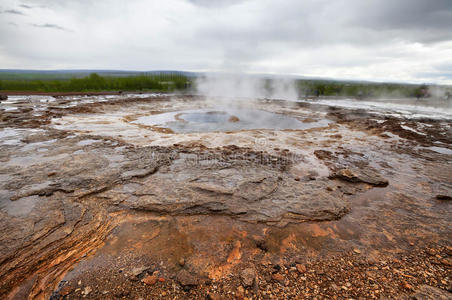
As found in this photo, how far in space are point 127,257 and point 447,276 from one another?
4.27 m

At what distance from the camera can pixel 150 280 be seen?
2.32 m

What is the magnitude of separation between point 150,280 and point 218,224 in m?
1.32

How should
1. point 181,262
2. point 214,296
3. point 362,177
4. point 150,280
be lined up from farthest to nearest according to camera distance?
point 362,177, point 181,262, point 150,280, point 214,296

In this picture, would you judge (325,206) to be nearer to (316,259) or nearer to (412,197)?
(316,259)

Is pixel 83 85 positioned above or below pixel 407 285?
above

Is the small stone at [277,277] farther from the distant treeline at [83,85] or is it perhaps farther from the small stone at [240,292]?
the distant treeline at [83,85]

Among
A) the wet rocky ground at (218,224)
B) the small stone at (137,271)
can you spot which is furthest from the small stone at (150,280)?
the small stone at (137,271)

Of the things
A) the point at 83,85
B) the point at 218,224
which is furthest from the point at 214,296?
the point at 83,85

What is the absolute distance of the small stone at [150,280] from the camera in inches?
90.5

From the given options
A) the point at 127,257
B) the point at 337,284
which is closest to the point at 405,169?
the point at 337,284

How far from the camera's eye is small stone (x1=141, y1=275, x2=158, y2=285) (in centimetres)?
230

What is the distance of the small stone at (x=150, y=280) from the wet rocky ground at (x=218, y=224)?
12 millimetres

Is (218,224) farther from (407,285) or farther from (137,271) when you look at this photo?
(407,285)

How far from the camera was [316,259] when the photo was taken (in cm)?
274
